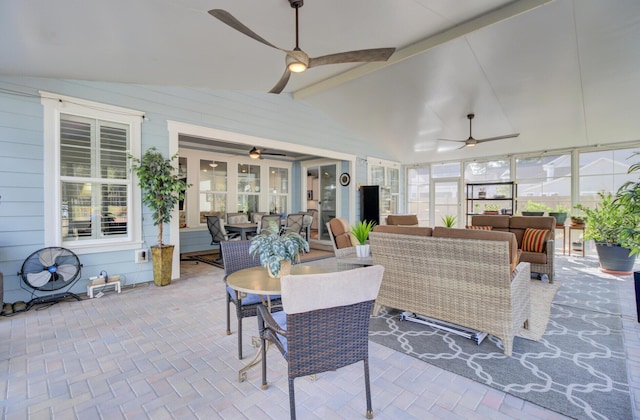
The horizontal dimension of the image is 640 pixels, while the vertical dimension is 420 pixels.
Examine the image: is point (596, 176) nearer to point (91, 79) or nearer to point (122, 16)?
point (122, 16)

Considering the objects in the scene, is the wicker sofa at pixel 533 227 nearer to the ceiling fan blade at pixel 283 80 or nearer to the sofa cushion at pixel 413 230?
the sofa cushion at pixel 413 230

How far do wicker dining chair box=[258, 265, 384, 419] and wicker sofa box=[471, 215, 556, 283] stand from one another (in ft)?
13.9

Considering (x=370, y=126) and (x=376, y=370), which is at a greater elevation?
(x=370, y=126)

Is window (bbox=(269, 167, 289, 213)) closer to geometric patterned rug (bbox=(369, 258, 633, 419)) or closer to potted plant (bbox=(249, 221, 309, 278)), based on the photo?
geometric patterned rug (bbox=(369, 258, 633, 419))

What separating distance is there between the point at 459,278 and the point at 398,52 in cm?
368

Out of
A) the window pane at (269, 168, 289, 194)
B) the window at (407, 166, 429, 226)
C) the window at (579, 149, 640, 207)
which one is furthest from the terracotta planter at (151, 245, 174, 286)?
the window at (579, 149, 640, 207)

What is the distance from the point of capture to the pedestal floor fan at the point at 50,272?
11.2ft

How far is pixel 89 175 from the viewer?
398 cm

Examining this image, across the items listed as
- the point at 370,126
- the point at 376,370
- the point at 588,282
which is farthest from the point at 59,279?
the point at 588,282

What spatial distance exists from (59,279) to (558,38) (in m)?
6.91

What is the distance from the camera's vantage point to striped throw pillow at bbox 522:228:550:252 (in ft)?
15.2

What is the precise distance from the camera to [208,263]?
609 cm

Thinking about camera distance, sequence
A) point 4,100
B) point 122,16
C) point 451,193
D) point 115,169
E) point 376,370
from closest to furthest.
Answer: point 376,370 → point 122,16 → point 4,100 → point 115,169 → point 451,193

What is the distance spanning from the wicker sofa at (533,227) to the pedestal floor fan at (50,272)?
6367 mm
